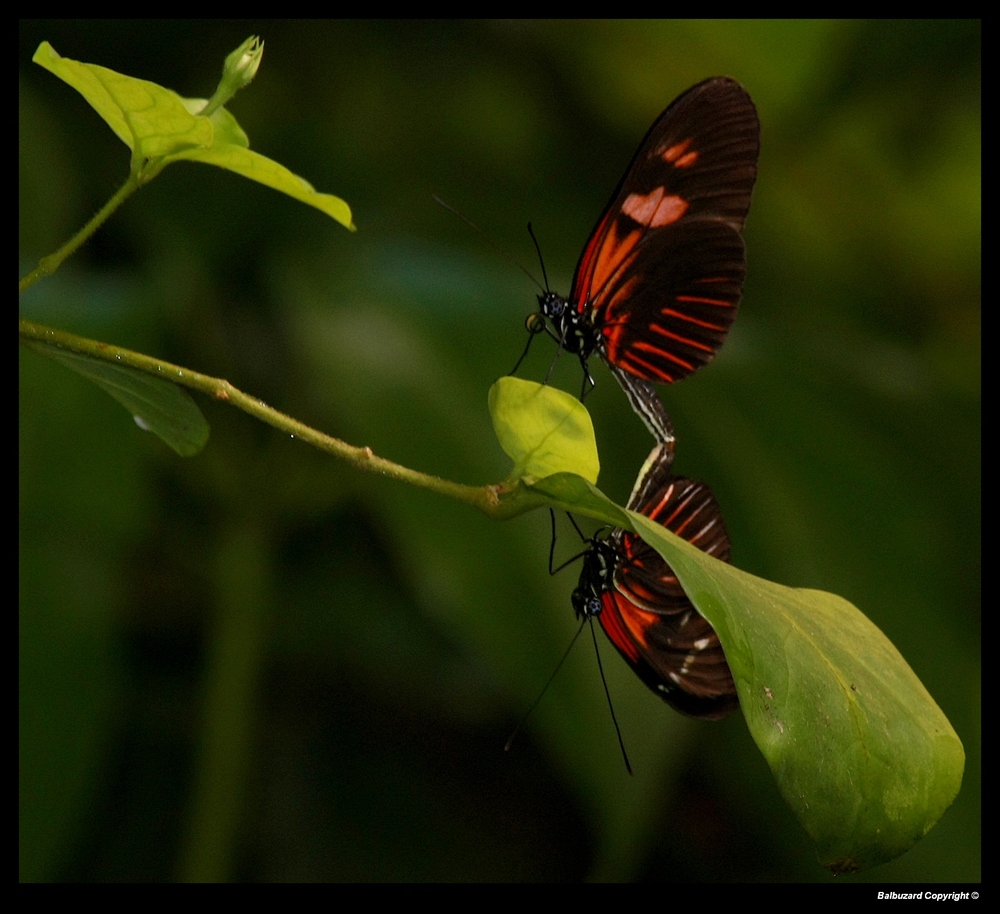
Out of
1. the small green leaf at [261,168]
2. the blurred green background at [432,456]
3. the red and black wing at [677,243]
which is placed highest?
the red and black wing at [677,243]

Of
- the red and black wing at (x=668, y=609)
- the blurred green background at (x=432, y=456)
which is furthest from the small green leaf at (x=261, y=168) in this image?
the blurred green background at (x=432, y=456)

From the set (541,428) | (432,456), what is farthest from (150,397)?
(432,456)

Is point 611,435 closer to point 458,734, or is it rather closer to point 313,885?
point 458,734

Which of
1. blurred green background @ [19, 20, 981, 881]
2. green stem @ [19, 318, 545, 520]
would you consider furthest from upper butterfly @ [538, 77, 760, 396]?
blurred green background @ [19, 20, 981, 881]

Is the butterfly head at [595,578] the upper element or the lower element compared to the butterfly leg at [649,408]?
lower

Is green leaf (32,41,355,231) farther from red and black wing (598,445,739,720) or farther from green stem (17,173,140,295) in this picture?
red and black wing (598,445,739,720)

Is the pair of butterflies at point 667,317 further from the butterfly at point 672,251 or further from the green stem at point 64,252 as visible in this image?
the green stem at point 64,252
